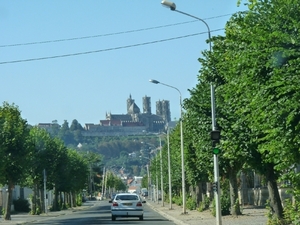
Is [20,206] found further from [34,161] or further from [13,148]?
[13,148]

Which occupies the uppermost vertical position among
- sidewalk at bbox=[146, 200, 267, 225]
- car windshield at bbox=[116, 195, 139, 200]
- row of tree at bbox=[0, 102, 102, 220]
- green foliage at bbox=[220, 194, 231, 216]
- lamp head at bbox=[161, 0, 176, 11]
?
lamp head at bbox=[161, 0, 176, 11]

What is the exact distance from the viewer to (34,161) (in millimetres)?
61062

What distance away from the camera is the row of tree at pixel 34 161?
47562 mm

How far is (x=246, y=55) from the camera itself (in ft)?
54.1

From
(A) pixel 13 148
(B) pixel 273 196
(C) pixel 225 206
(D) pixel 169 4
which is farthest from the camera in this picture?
(A) pixel 13 148

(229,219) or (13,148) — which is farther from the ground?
(13,148)

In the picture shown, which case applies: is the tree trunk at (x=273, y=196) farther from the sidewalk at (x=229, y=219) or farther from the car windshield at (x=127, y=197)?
the car windshield at (x=127, y=197)

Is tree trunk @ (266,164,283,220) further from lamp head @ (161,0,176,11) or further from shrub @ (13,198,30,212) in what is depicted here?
shrub @ (13,198,30,212)

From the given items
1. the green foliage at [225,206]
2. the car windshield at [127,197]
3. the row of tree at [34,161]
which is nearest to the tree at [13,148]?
the row of tree at [34,161]

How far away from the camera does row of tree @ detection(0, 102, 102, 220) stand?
47562 mm

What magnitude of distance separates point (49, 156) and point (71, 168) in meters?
14.1

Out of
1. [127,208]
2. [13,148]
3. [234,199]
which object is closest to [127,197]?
[127,208]

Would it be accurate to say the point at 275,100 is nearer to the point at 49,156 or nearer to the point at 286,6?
the point at 286,6

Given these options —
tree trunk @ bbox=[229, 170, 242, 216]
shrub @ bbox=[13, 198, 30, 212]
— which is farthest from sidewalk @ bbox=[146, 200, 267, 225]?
shrub @ bbox=[13, 198, 30, 212]
